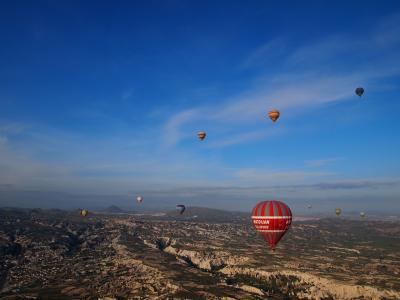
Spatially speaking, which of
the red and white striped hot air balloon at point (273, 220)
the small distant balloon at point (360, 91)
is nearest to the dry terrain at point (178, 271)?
the red and white striped hot air balloon at point (273, 220)

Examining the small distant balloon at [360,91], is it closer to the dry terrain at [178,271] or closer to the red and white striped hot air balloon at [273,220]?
the red and white striped hot air balloon at [273,220]

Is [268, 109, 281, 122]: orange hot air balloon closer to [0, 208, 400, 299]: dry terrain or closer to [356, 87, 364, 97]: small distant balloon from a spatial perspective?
[356, 87, 364, 97]: small distant balloon

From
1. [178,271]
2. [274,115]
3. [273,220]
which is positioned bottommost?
[178,271]

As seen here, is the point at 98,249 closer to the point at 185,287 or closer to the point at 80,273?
the point at 80,273

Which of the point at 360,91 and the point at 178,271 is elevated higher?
the point at 360,91

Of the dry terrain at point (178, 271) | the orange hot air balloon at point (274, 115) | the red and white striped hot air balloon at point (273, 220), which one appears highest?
the orange hot air balloon at point (274, 115)

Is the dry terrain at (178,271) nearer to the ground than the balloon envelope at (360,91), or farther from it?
nearer to the ground

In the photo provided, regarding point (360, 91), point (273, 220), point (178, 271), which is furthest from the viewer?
point (178, 271)

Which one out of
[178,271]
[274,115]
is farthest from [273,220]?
[178,271]

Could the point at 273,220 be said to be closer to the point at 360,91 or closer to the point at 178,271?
the point at 360,91
